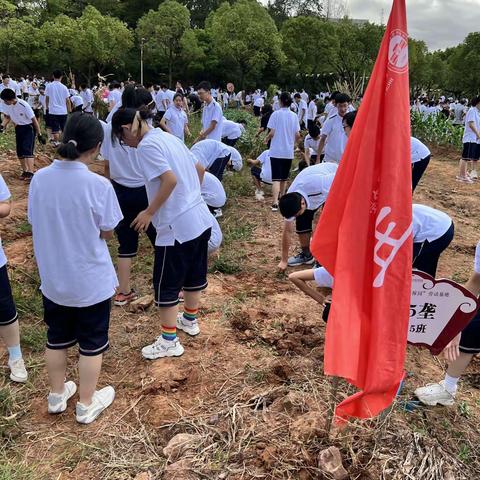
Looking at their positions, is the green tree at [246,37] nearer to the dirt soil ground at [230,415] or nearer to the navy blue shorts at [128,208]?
the navy blue shorts at [128,208]

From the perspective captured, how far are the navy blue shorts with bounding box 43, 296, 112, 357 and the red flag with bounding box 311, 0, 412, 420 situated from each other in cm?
125

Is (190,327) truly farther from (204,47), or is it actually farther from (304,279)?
(204,47)

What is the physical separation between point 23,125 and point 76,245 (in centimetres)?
577

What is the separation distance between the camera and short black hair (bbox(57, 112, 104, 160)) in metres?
2.29

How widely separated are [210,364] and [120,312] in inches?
42.2

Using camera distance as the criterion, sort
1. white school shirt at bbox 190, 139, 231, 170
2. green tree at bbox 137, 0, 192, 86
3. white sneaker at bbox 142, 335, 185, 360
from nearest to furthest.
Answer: white sneaker at bbox 142, 335, 185, 360, white school shirt at bbox 190, 139, 231, 170, green tree at bbox 137, 0, 192, 86

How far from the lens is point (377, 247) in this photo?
6.24 feet

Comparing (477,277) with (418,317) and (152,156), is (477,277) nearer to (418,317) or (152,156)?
(418,317)

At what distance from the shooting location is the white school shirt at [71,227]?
7.38 feet

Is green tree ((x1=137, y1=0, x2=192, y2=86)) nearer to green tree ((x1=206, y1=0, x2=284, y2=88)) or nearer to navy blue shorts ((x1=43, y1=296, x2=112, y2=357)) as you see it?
green tree ((x1=206, y1=0, x2=284, y2=88))

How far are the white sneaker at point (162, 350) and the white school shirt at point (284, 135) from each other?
4010mm

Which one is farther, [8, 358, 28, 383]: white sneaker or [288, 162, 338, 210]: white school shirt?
[288, 162, 338, 210]: white school shirt

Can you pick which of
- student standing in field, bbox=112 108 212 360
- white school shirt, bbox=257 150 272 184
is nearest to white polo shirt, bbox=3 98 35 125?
white school shirt, bbox=257 150 272 184

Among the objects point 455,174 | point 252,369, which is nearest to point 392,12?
point 252,369
